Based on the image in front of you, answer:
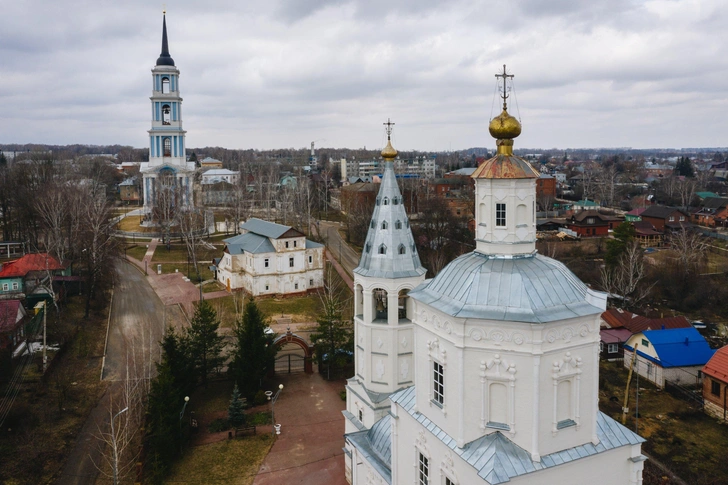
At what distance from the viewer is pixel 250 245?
120 ft

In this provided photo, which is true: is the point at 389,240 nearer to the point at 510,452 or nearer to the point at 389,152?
the point at 389,152

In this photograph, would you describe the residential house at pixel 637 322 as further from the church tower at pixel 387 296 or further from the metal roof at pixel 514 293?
the metal roof at pixel 514 293

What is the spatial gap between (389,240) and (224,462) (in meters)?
8.93

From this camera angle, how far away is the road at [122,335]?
1689 centimetres

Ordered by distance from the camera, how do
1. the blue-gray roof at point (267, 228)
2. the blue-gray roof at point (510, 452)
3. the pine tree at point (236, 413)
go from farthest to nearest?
the blue-gray roof at point (267, 228) < the pine tree at point (236, 413) < the blue-gray roof at point (510, 452)

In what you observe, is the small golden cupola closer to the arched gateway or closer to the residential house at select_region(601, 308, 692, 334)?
the arched gateway

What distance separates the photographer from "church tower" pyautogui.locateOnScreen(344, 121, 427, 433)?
1527 cm

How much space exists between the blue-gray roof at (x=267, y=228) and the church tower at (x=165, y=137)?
18.2 metres

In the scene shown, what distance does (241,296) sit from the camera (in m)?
35.2

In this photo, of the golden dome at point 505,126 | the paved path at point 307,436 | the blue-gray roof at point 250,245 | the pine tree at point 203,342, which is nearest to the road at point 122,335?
the pine tree at point 203,342

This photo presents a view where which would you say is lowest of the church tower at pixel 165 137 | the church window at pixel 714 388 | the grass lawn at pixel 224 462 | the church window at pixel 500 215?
the grass lawn at pixel 224 462

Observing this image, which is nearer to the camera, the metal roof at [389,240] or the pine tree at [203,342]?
the metal roof at [389,240]

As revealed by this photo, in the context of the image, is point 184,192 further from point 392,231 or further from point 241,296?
point 392,231

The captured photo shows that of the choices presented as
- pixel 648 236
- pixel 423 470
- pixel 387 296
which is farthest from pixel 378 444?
pixel 648 236
